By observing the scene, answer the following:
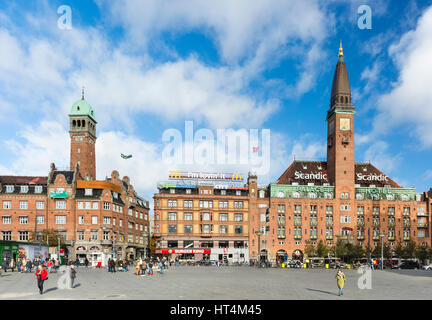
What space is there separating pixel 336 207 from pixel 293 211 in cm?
1112

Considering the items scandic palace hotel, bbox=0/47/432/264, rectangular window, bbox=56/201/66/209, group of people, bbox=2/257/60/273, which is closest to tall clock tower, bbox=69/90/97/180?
scandic palace hotel, bbox=0/47/432/264

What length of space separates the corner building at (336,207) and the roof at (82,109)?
5178 cm

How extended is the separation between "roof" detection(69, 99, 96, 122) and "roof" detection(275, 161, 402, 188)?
57498mm

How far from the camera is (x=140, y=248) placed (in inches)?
4449

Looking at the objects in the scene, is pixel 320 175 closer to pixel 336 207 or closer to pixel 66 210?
pixel 336 207

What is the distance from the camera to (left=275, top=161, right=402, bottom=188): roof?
117312mm

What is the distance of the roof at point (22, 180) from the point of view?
95.2 m

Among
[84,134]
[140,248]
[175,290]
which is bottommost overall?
[140,248]

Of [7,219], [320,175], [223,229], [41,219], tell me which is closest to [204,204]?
[223,229]
